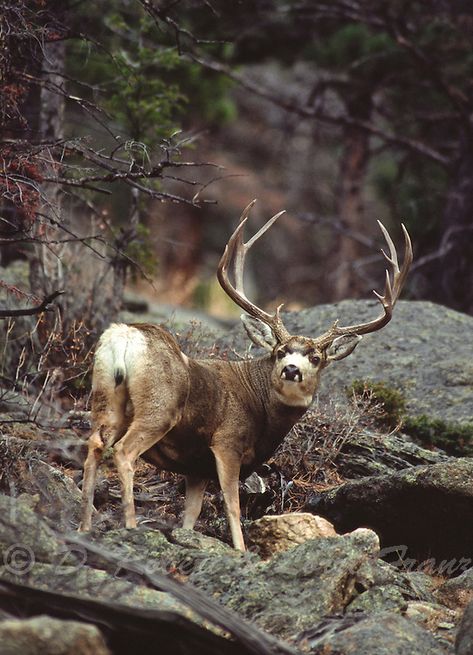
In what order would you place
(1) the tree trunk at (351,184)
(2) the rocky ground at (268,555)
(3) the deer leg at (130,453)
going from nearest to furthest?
1. (2) the rocky ground at (268,555)
2. (3) the deer leg at (130,453)
3. (1) the tree trunk at (351,184)

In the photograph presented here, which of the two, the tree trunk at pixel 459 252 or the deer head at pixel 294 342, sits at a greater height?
the deer head at pixel 294 342

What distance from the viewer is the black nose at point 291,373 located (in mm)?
8812

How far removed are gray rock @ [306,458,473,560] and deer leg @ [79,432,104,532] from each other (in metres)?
2.03

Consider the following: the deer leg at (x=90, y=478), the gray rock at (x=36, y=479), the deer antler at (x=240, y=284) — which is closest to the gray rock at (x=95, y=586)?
the deer leg at (x=90, y=478)

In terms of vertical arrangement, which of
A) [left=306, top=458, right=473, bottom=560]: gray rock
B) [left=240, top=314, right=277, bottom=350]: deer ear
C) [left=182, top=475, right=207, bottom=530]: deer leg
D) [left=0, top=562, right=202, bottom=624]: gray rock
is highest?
[left=240, top=314, right=277, bottom=350]: deer ear

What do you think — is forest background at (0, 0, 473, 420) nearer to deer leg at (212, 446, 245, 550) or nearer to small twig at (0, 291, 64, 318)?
small twig at (0, 291, 64, 318)

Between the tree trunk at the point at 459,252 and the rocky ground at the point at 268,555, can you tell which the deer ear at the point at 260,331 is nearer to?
the rocky ground at the point at 268,555

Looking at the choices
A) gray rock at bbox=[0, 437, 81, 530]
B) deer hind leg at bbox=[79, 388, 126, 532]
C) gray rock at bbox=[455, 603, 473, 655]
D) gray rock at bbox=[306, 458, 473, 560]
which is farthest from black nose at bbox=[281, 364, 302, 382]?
gray rock at bbox=[455, 603, 473, 655]

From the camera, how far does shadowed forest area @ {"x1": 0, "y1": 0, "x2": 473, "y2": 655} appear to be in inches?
255

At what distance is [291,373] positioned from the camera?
347 inches

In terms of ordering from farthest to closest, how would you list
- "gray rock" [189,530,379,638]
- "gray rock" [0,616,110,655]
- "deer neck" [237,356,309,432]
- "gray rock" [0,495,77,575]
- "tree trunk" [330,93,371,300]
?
"tree trunk" [330,93,371,300], "deer neck" [237,356,309,432], "gray rock" [189,530,379,638], "gray rock" [0,495,77,575], "gray rock" [0,616,110,655]

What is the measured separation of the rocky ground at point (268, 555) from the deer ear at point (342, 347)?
1019 mm

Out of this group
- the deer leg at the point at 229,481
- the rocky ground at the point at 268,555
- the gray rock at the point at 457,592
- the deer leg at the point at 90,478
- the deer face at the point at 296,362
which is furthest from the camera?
the deer face at the point at 296,362

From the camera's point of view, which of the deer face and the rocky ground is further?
the deer face
